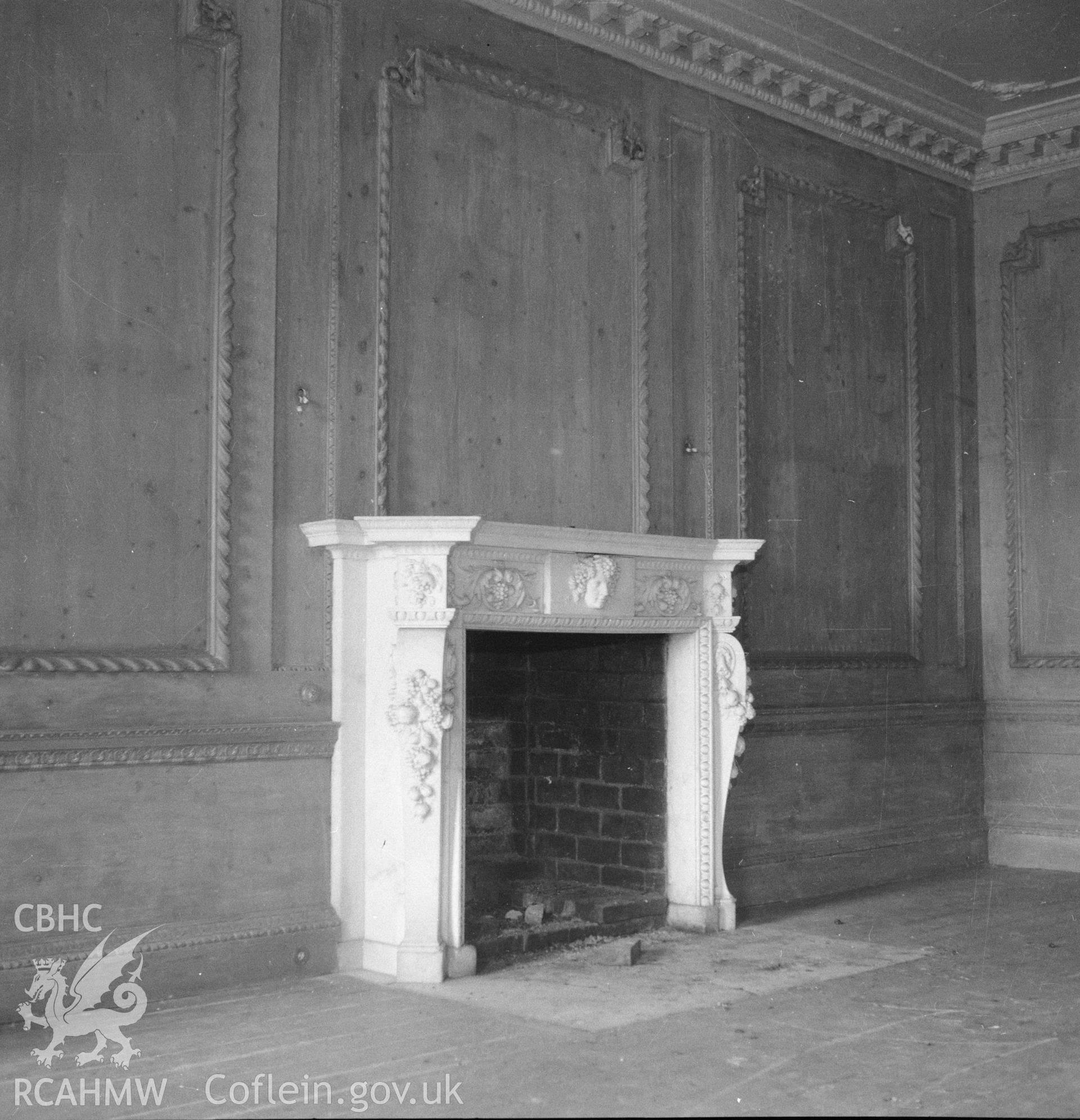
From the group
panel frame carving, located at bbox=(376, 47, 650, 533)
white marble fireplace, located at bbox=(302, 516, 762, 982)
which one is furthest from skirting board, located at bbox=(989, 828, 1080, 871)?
white marble fireplace, located at bbox=(302, 516, 762, 982)

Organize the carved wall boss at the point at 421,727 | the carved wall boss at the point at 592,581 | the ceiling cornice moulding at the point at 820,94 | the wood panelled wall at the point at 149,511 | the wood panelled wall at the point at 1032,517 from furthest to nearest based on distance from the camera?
the wood panelled wall at the point at 1032,517 → the ceiling cornice moulding at the point at 820,94 → the carved wall boss at the point at 592,581 → the carved wall boss at the point at 421,727 → the wood panelled wall at the point at 149,511

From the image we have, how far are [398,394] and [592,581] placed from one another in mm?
970

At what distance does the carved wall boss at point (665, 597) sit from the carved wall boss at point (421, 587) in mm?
1029

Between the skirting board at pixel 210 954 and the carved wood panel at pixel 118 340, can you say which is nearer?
the skirting board at pixel 210 954

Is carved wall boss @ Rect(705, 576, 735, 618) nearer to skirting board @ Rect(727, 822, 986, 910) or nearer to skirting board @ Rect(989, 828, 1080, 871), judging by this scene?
skirting board @ Rect(727, 822, 986, 910)

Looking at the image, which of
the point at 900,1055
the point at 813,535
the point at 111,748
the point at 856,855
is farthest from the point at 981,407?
the point at 111,748

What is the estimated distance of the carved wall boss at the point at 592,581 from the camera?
17.3 ft

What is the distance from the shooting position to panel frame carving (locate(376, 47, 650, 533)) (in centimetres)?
513

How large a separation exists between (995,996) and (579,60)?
3.87 metres

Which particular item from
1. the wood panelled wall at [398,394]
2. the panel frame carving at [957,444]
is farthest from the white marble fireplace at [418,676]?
the panel frame carving at [957,444]

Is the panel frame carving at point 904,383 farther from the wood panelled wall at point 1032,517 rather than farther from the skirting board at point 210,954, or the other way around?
the skirting board at point 210,954

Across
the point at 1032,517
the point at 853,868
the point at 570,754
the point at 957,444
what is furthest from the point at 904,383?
the point at 570,754

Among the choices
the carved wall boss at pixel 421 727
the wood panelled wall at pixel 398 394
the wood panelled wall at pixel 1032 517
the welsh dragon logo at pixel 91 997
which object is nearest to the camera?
the welsh dragon logo at pixel 91 997

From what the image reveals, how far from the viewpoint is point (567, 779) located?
19.7 ft
